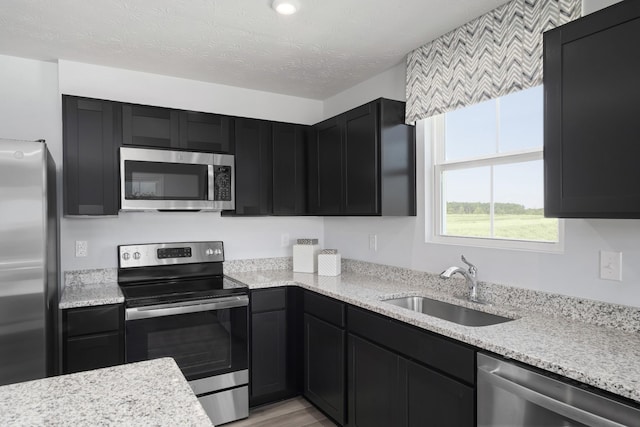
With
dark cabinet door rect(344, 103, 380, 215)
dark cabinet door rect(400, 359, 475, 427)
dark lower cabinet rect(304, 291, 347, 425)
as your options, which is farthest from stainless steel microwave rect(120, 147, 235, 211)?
dark cabinet door rect(400, 359, 475, 427)

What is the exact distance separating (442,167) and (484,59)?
0.72 metres

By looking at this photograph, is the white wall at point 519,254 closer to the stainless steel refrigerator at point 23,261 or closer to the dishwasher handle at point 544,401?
the dishwasher handle at point 544,401

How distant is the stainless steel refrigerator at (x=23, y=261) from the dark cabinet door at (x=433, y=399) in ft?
6.33

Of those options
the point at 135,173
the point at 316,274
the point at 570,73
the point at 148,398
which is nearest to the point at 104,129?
the point at 135,173

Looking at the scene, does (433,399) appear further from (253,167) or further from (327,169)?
(253,167)

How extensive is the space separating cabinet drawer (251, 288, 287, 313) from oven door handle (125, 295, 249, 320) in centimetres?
8

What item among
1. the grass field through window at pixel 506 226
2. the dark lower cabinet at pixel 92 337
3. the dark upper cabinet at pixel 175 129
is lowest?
the dark lower cabinet at pixel 92 337

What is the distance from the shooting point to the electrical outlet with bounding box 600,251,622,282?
5.58 feet

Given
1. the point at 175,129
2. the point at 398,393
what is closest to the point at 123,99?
the point at 175,129

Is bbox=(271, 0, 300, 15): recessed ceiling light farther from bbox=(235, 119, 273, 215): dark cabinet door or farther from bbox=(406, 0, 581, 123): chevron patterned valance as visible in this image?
bbox=(235, 119, 273, 215): dark cabinet door

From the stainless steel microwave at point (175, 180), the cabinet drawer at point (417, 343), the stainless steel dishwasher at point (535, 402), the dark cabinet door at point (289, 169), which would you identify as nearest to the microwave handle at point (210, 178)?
the stainless steel microwave at point (175, 180)

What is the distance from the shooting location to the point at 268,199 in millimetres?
3271

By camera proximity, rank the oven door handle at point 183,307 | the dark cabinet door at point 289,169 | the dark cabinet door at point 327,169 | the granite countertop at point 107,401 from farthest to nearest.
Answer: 1. the dark cabinet door at point 289,169
2. the dark cabinet door at point 327,169
3. the oven door handle at point 183,307
4. the granite countertop at point 107,401

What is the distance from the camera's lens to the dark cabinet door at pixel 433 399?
1640 mm
